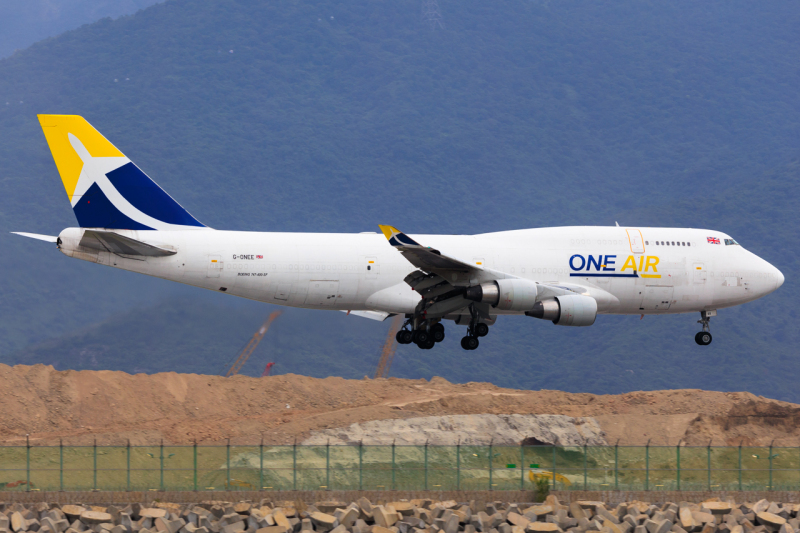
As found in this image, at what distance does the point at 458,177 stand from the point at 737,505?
163125mm

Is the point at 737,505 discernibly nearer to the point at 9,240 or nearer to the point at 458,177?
the point at 9,240

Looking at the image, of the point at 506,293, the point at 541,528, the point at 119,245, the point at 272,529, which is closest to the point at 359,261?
the point at 506,293

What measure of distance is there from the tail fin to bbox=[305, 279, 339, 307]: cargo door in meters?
5.95

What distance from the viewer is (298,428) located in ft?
136

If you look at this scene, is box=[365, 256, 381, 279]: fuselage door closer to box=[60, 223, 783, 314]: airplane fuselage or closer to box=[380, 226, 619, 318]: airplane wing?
box=[60, 223, 783, 314]: airplane fuselage

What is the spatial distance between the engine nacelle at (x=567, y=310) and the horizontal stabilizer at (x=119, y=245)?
14.1m

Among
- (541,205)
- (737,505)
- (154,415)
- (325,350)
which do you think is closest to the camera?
(737,505)

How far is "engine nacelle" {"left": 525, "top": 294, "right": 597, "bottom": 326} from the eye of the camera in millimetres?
36562

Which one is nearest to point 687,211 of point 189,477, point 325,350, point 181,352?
point 181,352

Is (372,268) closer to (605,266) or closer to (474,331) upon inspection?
(474,331)

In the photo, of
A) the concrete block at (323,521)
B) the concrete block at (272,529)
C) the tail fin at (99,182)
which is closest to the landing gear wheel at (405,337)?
the concrete block at (323,521)

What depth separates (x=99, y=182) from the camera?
36.7 m

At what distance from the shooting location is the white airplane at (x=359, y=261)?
3594 cm

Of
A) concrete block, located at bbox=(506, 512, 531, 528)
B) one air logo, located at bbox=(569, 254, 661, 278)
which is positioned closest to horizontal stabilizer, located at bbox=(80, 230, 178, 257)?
concrete block, located at bbox=(506, 512, 531, 528)
